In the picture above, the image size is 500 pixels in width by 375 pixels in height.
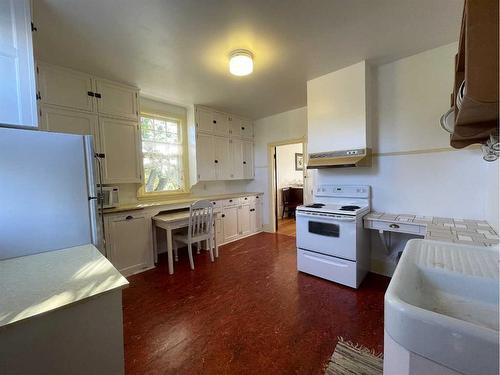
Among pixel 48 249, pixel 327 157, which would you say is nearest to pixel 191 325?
pixel 48 249

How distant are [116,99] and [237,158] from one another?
2.33m

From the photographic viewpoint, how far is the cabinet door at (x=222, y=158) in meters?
4.16

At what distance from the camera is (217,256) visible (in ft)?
11.0

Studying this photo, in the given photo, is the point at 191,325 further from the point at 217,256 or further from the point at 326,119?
the point at 326,119

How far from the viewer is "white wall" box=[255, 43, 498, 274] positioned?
6.97 feet

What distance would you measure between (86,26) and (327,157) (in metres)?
2.66

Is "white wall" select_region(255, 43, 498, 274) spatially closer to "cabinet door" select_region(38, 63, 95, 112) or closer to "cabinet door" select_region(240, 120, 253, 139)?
"cabinet door" select_region(240, 120, 253, 139)

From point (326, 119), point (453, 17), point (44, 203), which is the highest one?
point (453, 17)

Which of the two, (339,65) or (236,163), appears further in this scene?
(236,163)

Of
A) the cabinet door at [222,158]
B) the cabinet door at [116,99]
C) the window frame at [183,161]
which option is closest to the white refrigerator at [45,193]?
the cabinet door at [116,99]

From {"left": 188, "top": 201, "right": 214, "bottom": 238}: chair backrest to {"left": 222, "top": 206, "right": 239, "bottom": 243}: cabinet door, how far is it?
0.81 metres

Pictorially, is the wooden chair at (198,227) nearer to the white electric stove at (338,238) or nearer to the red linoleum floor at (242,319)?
the red linoleum floor at (242,319)

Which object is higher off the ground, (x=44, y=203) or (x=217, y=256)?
(x=44, y=203)

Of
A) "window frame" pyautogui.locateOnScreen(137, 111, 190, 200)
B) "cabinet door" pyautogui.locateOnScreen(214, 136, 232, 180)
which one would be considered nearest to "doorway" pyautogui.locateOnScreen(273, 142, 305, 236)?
"cabinet door" pyautogui.locateOnScreen(214, 136, 232, 180)
